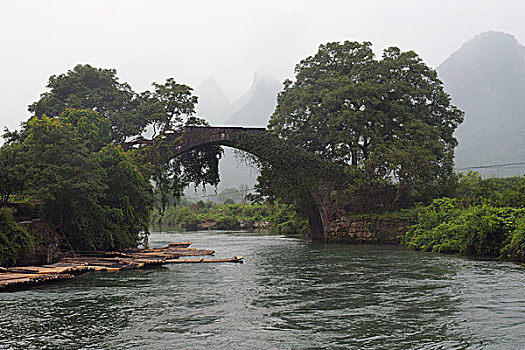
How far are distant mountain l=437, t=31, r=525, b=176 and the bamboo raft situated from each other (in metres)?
64.5

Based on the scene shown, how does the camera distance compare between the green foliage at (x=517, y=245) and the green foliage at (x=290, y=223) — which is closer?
the green foliage at (x=517, y=245)

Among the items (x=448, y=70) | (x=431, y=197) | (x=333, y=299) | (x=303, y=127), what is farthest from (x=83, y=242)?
(x=448, y=70)

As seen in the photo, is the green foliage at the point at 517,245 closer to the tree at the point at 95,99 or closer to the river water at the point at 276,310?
the river water at the point at 276,310

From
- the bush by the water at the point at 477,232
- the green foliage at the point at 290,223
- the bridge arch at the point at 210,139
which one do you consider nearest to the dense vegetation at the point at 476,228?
the bush by the water at the point at 477,232

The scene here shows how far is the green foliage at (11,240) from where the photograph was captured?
12.1 m

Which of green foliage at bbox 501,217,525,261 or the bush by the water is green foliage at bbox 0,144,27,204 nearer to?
the bush by the water

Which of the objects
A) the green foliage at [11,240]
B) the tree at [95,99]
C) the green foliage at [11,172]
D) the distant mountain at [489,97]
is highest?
the distant mountain at [489,97]

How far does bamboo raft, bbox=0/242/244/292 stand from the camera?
34.5 feet

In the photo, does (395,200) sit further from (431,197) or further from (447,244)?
(447,244)

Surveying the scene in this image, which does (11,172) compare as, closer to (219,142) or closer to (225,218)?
(219,142)

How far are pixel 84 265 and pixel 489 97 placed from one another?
344 ft

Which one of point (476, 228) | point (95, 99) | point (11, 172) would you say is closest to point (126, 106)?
point (95, 99)

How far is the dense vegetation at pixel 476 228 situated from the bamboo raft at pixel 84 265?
7.17 metres

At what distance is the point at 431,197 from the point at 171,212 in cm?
4672
